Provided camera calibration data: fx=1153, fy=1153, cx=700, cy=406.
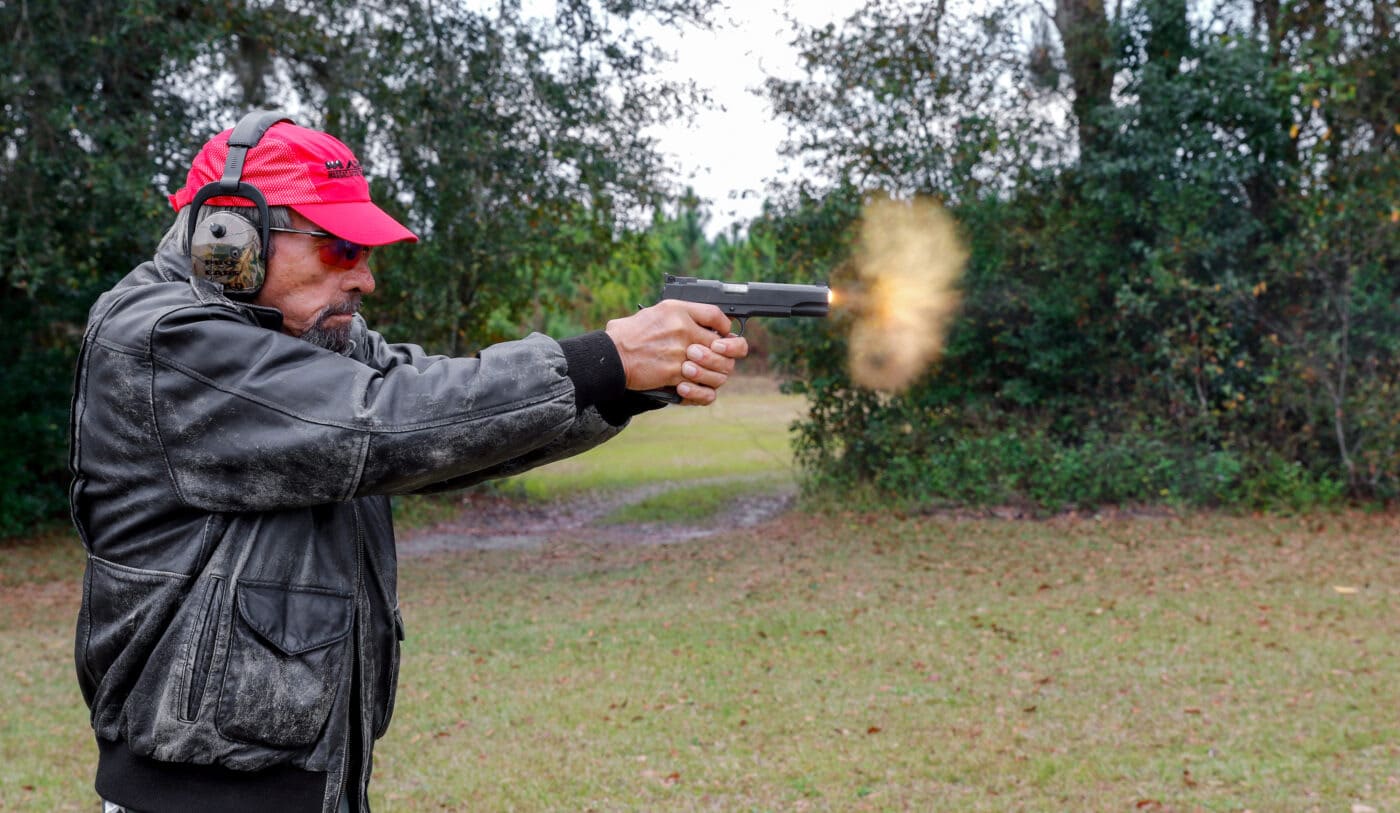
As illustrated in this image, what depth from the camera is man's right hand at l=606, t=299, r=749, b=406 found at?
2100 mm

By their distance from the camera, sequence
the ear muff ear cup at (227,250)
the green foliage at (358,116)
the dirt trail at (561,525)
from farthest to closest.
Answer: the dirt trail at (561,525) → the green foliage at (358,116) → the ear muff ear cup at (227,250)

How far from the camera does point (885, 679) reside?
24.2 ft

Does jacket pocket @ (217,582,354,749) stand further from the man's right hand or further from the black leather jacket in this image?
the man's right hand

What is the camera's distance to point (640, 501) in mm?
17969

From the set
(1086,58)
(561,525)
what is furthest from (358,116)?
(1086,58)

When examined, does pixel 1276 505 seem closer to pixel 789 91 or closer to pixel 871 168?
pixel 871 168

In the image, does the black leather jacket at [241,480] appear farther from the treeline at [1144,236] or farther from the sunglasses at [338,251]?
the treeline at [1144,236]

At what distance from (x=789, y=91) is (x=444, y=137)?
211 inches

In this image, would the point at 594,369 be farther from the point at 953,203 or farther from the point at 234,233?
the point at 953,203

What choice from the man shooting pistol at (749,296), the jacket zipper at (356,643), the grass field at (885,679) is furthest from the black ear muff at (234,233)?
the grass field at (885,679)

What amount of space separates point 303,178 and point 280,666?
86 cm

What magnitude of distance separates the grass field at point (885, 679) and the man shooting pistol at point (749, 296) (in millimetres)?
3359

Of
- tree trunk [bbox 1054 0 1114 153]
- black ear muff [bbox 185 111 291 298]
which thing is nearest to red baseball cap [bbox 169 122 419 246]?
black ear muff [bbox 185 111 291 298]

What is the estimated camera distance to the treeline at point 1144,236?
43.2 ft
